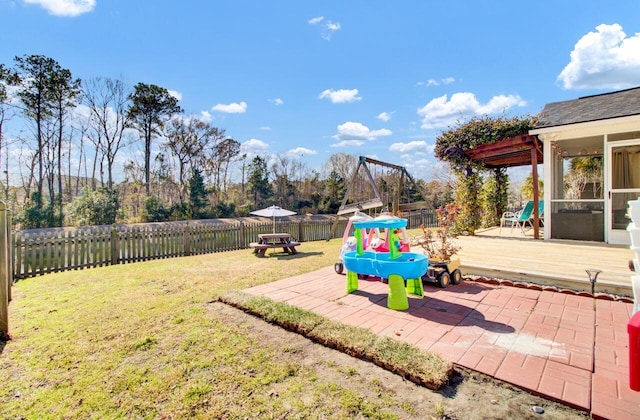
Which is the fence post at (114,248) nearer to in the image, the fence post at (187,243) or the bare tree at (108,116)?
the fence post at (187,243)

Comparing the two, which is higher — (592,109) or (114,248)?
(592,109)

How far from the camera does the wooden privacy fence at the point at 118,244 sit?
659 cm

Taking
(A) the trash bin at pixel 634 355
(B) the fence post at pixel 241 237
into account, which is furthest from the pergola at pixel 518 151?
(B) the fence post at pixel 241 237

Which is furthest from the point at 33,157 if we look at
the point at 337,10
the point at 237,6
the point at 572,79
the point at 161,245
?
the point at 572,79

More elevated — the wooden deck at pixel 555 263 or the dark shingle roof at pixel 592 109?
the dark shingle roof at pixel 592 109

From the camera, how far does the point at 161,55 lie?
55.0 ft

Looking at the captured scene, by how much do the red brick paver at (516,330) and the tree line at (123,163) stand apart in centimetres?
2228

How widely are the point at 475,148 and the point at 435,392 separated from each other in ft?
26.6

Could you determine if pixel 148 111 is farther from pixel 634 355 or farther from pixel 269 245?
pixel 634 355

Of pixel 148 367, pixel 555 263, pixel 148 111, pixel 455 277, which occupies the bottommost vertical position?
pixel 148 367

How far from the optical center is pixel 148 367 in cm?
253

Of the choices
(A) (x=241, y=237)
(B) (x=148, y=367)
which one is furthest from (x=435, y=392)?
(A) (x=241, y=237)

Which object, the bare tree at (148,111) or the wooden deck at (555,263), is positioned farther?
the bare tree at (148,111)

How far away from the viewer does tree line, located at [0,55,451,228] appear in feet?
64.8
